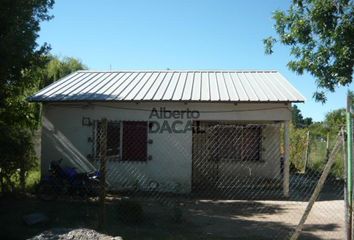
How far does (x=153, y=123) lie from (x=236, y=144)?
3483 mm

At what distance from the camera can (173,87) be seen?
16438 mm

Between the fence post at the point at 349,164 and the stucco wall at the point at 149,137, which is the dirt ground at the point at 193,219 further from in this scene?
the fence post at the point at 349,164

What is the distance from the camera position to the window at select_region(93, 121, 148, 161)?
15.5 meters

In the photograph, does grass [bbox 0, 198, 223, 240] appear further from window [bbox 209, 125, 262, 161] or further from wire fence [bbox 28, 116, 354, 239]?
window [bbox 209, 125, 262, 161]

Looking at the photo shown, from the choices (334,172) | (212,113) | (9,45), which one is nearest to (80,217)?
(9,45)

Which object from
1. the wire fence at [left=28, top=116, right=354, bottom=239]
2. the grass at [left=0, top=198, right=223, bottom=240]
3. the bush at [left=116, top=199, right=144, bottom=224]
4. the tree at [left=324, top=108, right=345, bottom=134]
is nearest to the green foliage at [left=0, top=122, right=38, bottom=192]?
the grass at [left=0, top=198, right=223, bottom=240]

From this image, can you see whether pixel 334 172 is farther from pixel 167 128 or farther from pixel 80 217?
pixel 80 217

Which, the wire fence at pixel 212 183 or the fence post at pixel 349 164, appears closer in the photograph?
the fence post at pixel 349 164

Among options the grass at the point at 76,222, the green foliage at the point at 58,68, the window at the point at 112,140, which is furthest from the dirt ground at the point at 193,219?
the green foliage at the point at 58,68

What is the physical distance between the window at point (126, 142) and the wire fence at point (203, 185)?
0.10 ft

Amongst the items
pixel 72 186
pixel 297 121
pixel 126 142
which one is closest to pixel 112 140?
pixel 126 142

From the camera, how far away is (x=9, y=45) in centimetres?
1063

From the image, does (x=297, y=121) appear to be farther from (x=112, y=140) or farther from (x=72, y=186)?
(x=72, y=186)

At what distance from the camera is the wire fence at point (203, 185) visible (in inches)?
398
